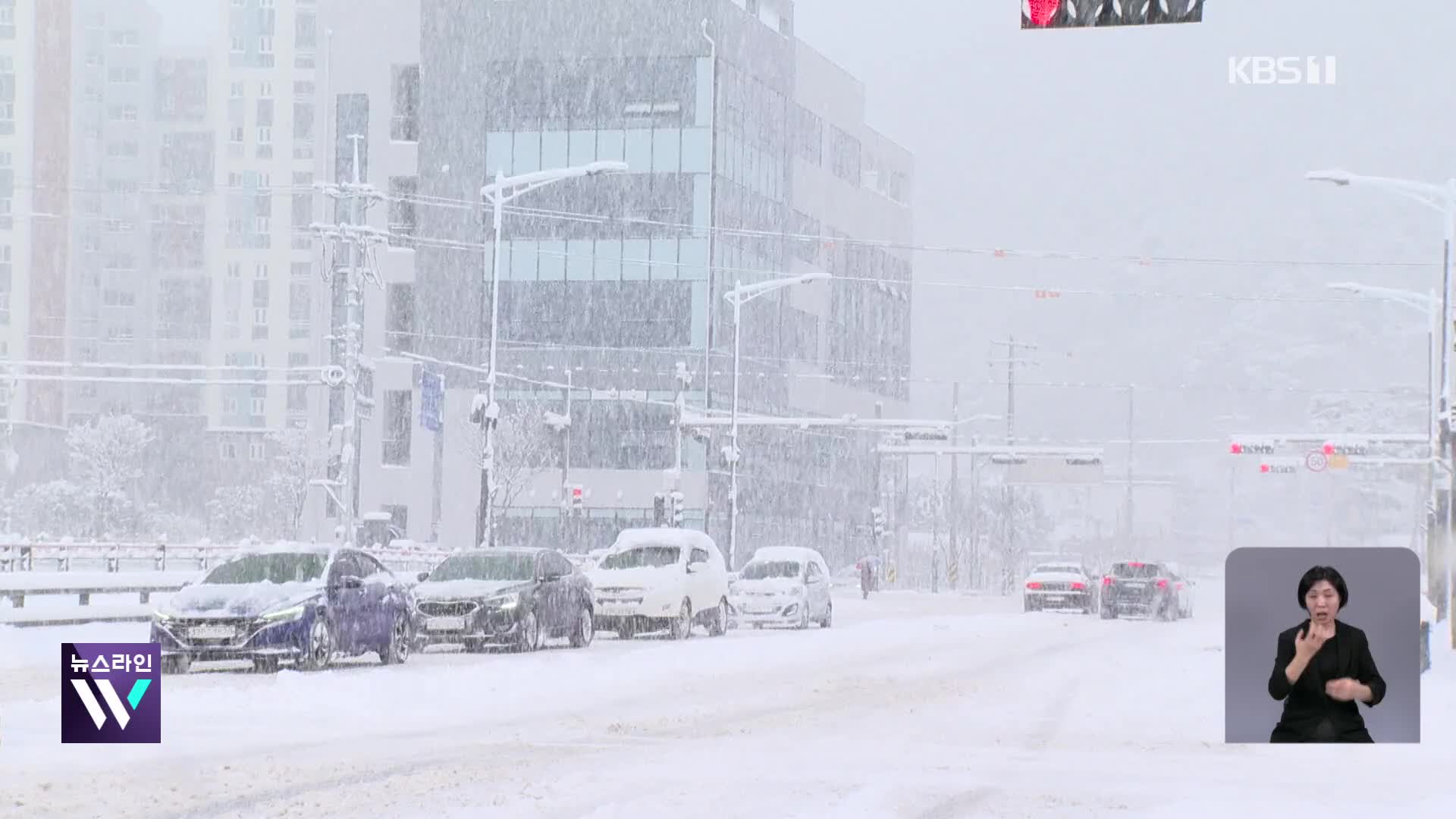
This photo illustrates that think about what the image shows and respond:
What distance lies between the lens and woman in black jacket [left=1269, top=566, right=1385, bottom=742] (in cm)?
796

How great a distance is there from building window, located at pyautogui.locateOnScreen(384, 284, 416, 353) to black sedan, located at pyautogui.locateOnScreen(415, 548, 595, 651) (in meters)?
61.4

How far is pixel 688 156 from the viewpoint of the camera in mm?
89562

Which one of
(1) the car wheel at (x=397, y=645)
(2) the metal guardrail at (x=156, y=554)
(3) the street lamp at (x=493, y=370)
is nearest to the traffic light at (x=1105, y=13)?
(1) the car wheel at (x=397, y=645)

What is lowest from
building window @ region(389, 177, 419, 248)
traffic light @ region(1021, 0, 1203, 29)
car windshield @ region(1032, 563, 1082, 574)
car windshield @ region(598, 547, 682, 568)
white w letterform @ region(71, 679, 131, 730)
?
car windshield @ region(1032, 563, 1082, 574)

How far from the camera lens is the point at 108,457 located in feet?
373

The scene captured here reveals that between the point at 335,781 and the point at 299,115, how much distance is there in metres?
144

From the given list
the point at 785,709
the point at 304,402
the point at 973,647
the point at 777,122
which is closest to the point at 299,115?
the point at 304,402

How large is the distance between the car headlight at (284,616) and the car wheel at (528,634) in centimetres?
589

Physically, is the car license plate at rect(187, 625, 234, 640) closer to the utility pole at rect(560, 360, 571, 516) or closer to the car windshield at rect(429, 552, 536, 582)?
the car windshield at rect(429, 552, 536, 582)

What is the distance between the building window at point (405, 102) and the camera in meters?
93.4

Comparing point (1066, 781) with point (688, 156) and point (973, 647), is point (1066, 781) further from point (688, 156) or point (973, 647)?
point (688, 156)

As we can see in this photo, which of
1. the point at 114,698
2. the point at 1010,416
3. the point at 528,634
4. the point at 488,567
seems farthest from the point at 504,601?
the point at 1010,416

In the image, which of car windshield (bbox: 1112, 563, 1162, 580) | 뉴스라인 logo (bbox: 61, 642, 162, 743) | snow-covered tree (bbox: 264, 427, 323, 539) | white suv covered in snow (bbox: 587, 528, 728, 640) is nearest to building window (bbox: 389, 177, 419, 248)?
snow-covered tree (bbox: 264, 427, 323, 539)

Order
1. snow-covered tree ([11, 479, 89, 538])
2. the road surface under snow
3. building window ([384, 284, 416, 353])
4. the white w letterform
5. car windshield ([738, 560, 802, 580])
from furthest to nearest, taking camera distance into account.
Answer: snow-covered tree ([11, 479, 89, 538]), building window ([384, 284, 416, 353]), car windshield ([738, 560, 802, 580]), the white w letterform, the road surface under snow
